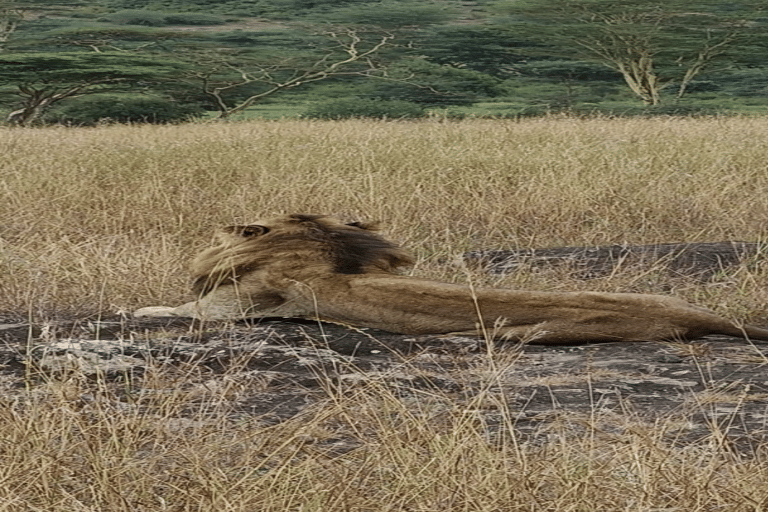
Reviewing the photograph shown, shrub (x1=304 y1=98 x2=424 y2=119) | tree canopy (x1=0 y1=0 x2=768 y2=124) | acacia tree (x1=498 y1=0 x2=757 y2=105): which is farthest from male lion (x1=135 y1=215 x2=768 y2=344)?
acacia tree (x1=498 y1=0 x2=757 y2=105)

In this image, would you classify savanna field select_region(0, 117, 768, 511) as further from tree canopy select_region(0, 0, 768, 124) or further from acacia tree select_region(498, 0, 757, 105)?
acacia tree select_region(498, 0, 757, 105)

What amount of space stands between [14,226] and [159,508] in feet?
15.1

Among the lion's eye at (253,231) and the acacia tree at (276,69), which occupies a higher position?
the lion's eye at (253,231)

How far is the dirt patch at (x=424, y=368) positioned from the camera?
2904 millimetres

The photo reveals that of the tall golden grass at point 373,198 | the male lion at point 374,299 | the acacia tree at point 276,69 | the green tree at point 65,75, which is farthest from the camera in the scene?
the acacia tree at point 276,69

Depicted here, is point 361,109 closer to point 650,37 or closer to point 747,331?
point 650,37

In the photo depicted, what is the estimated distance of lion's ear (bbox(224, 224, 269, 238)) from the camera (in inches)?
160

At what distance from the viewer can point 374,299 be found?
3.68m

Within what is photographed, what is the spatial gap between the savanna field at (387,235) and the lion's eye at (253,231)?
0.48 meters

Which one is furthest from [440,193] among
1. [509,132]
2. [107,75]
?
[107,75]

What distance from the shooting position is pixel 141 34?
36.1 metres

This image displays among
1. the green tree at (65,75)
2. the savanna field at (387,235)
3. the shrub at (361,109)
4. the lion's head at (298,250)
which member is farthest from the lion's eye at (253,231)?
the green tree at (65,75)

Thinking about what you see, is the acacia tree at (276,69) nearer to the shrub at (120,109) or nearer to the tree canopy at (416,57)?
the tree canopy at (416,57)

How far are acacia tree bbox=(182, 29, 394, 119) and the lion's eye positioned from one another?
27.3 m
